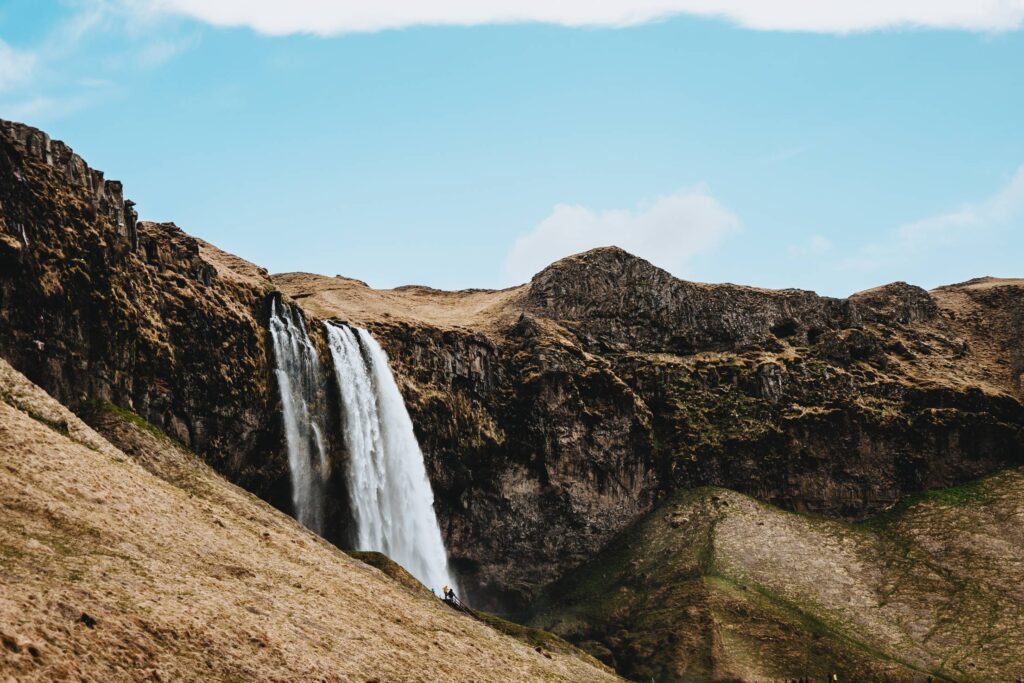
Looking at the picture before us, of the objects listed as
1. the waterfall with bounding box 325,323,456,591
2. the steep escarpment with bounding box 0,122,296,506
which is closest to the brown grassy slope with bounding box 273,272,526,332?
the waterfall with bounding box 325,323,456,591

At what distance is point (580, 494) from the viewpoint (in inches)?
3917

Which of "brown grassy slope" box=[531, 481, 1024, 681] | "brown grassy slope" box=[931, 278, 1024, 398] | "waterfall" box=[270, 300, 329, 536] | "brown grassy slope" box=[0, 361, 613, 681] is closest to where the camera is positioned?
"brown grassy slope" box=[0, 361, 613, 681]

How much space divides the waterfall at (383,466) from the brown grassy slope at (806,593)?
50.3 ft

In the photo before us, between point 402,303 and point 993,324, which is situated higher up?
point 993,324

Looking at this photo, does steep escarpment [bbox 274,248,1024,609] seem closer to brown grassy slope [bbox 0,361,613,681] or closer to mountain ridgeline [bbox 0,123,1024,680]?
mountain ridgeline [bbox 0,123,1024,680]

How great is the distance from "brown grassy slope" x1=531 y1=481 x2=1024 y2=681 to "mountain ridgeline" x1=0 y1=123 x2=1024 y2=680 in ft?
0.86

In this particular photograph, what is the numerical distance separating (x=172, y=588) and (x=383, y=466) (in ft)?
150

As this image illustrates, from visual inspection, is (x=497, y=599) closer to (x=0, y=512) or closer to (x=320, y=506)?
(x=320, y=506)

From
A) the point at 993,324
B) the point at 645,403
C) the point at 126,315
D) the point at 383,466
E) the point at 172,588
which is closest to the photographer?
the point at 172,588

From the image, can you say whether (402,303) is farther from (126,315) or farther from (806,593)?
(126,315)

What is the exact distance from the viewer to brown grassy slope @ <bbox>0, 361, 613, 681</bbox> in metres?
29.5

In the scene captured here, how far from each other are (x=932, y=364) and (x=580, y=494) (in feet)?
150

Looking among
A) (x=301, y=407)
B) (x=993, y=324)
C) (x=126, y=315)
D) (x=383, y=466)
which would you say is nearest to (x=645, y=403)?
(x=383, y=466)

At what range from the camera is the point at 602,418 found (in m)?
103
